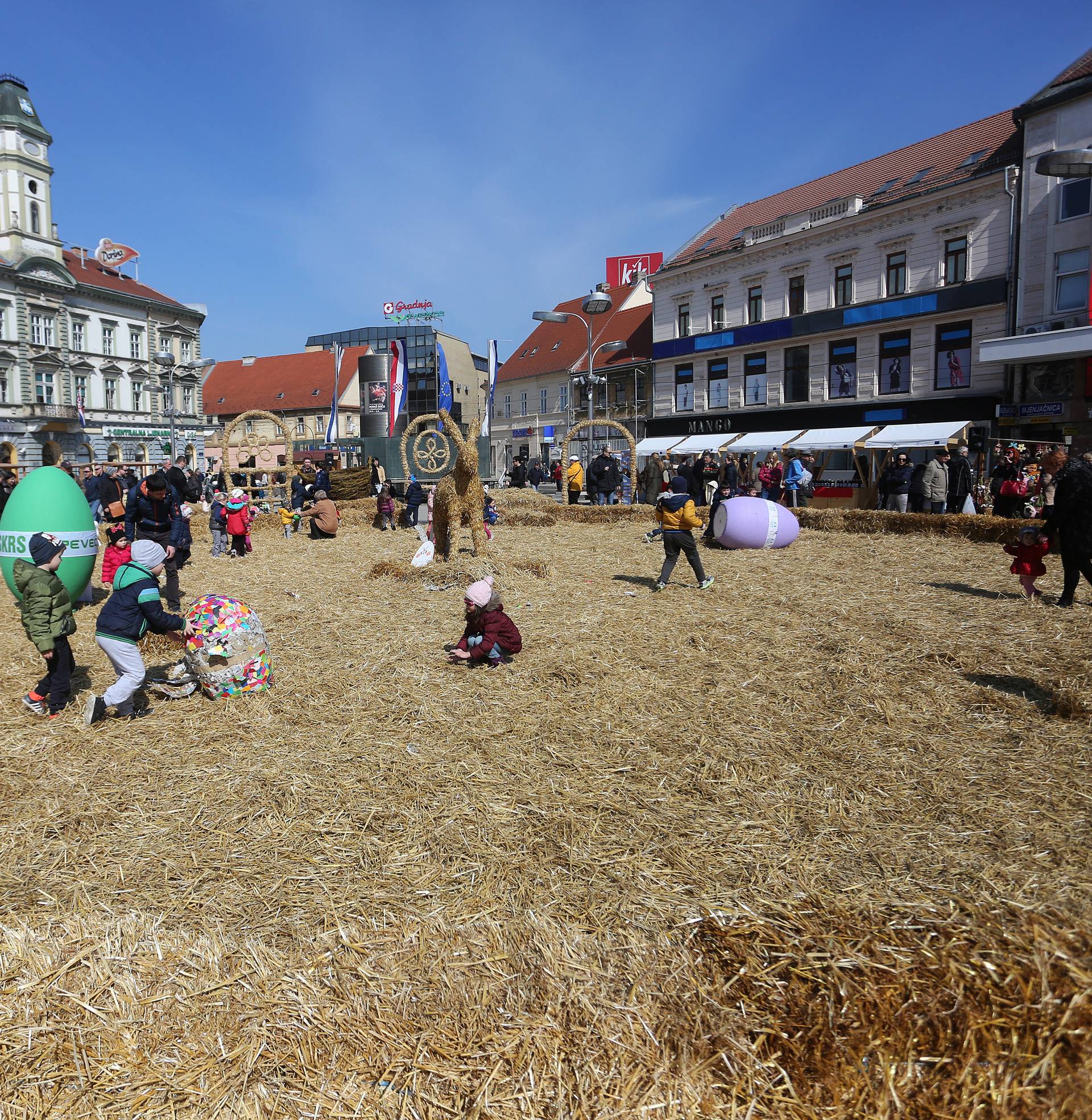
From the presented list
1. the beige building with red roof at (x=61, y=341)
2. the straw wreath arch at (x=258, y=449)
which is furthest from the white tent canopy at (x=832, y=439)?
the beige building with red roof at (x=61, y=341)

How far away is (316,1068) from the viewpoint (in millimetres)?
2594

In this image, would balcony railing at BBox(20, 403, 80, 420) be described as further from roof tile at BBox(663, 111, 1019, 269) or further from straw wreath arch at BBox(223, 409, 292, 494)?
roof tile at BBox(663, 111, 1019, 269)

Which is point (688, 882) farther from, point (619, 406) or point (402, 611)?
point (619, 406)

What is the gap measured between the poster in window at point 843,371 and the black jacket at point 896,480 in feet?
49.3

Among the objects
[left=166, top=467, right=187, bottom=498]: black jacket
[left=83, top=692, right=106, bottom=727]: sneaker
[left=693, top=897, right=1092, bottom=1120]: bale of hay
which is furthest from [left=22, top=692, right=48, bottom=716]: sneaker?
[left=166, top=467, right=187, bottom=498]: black jacket

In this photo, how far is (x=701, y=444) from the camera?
35625mm

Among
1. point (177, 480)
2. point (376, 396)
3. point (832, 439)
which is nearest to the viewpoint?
point (177, 480)

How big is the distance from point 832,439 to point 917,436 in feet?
10.3

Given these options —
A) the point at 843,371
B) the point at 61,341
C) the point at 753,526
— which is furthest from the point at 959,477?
the point at 61,341

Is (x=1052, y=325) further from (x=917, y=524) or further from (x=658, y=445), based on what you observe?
(x=658, y=445)

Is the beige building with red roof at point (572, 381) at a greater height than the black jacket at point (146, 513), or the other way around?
the beige building with red roof at point (572, 381)

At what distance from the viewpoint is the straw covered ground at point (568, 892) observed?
251 cm

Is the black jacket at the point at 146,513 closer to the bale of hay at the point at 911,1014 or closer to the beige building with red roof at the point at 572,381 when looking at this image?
the bale of hay at the point at 911,1014

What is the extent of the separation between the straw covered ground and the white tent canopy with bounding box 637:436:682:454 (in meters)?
30.4
